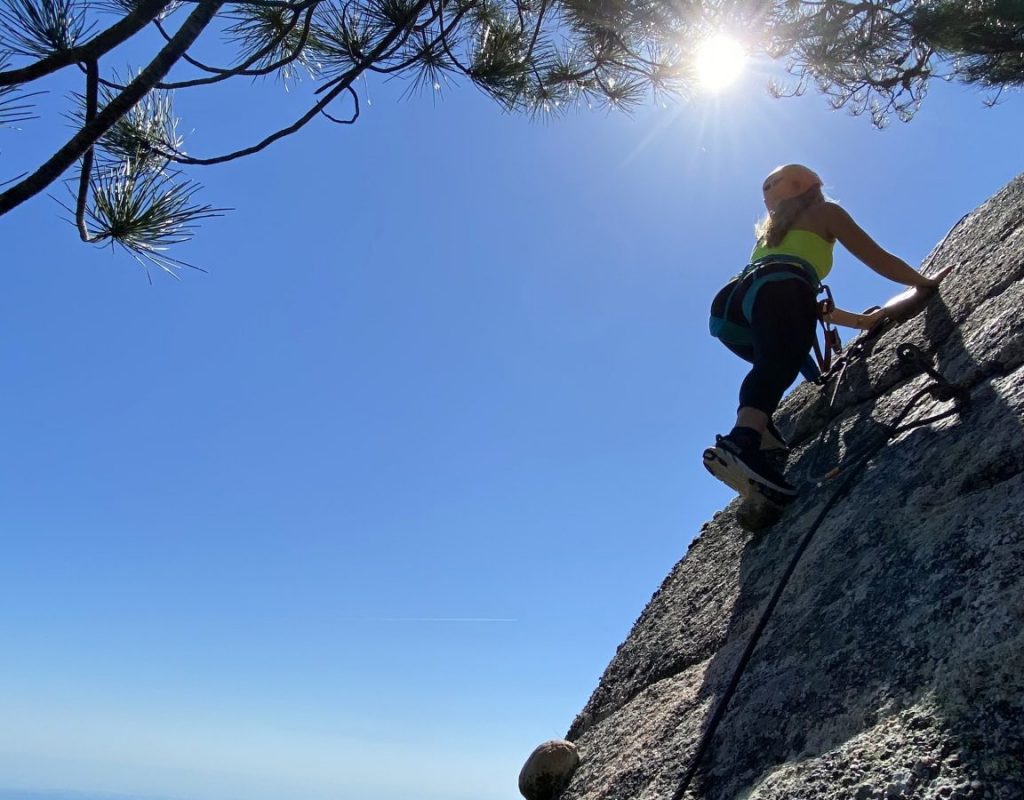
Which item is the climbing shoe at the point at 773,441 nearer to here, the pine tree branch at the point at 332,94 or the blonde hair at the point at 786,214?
the blonde hair at the point at 786,214

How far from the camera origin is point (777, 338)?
3.19 m

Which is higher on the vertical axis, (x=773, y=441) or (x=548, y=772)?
(x=773, y=441)

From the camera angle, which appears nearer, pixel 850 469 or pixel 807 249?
pixel 850 469

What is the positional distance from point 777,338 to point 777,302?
6.1 inches

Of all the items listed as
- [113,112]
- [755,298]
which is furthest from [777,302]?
[113,112]

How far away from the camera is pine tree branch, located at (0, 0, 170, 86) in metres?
2.36

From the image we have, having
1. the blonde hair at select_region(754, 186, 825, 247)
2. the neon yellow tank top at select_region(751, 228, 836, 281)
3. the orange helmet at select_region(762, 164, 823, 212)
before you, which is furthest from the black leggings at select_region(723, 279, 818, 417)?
the orange helmet at select_region(762, 164, 823, 212)

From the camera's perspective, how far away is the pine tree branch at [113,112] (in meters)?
2.17

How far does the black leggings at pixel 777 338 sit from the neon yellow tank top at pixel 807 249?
0.19m

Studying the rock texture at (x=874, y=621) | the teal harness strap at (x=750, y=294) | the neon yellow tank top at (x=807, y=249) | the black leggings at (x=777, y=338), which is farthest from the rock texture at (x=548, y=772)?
the neon yellow tank top at (x=807, y=249)

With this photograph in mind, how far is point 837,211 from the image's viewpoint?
3.46m

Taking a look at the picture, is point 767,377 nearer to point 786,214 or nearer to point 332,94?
point 786,214

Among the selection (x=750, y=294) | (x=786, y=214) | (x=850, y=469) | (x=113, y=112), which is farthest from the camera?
(x=786, y=214)

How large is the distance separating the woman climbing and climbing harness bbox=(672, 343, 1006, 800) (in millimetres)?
338
